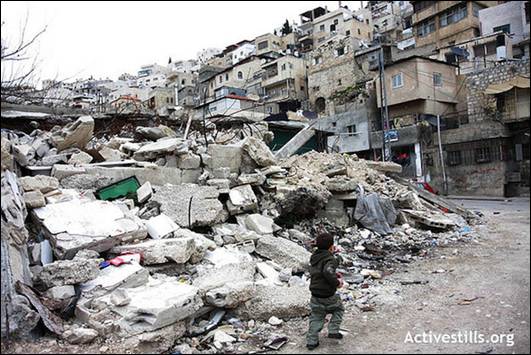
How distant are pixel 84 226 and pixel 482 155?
688 inches

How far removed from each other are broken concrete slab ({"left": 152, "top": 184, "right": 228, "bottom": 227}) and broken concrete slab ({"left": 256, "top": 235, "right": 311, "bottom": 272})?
3.25 feet

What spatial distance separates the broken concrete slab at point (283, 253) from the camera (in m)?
5.96

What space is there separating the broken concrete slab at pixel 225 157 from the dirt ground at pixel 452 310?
4.16 metres

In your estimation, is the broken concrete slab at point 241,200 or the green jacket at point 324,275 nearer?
the green jacket at point 324,275

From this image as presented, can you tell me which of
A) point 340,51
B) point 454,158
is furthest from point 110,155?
point 340,51

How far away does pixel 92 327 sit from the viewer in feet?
11.9

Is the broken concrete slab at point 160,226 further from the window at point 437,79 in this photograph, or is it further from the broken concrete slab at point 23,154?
the window at point 437,79

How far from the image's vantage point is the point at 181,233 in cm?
565

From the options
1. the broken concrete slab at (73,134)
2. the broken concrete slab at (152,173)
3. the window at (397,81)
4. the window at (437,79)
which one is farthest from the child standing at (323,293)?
the window at (437,79)

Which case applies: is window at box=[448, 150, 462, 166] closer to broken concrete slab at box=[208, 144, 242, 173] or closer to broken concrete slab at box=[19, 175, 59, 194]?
broken concrete slab at box=[208, 144, 242, 173]

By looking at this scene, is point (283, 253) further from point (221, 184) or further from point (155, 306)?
point (155, 306)

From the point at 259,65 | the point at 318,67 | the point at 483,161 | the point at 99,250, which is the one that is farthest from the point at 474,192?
the point at 259,65

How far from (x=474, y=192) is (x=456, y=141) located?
3.09 metres

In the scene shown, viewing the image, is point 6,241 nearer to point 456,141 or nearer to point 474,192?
point 474,192
